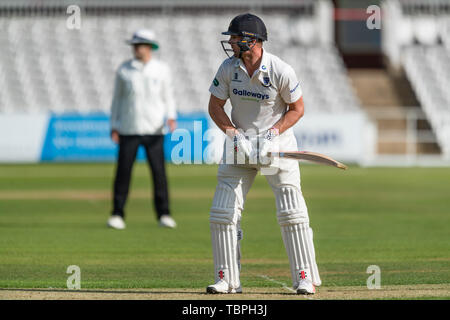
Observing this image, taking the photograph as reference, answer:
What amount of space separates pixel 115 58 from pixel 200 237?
82.4 ft

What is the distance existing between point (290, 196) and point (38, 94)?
27.6 m

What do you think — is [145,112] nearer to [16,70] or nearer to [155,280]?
[155,280]

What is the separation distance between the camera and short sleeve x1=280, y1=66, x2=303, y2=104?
7.07 meters

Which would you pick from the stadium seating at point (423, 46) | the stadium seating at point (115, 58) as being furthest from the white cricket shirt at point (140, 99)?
Answer: the stadium seating at point (423, 46)

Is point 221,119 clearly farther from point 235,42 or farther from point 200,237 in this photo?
point 200,237

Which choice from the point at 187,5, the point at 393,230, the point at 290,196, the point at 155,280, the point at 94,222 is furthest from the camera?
the point at 187,5

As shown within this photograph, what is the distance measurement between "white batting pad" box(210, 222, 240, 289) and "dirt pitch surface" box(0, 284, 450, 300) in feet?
0.61

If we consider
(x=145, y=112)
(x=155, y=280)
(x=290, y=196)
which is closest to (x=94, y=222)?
(x=145, y=112)

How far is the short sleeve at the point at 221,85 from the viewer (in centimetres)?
719

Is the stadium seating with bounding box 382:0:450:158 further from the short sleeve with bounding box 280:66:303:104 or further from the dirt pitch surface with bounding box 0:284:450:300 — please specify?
the short sleeve with bounding box 280:66:303:104

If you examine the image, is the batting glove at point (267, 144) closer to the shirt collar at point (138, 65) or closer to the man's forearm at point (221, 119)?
the man's forearm at point (221, 119)

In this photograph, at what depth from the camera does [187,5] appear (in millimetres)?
39031

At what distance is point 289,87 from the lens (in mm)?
7102

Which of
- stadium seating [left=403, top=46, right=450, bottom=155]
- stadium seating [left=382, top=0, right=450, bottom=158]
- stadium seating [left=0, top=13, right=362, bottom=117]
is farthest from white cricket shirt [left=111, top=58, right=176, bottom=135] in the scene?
stadium seating [left=382, top=0, right=450, bottom=158]
